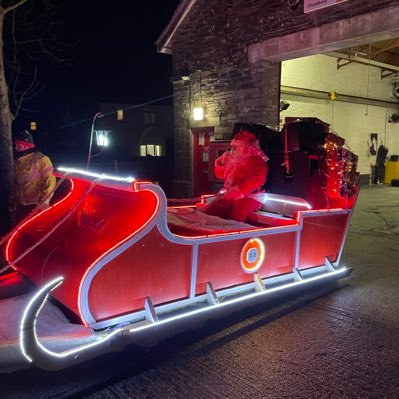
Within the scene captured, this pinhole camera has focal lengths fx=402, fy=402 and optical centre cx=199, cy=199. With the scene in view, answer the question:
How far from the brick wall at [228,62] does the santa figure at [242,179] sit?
4417 mm

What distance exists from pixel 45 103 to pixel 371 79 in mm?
20478

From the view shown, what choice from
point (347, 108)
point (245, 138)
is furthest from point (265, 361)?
point (347, 108)

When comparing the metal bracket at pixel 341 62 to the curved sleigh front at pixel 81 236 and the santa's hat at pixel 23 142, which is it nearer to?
the santa's hat at pixel 23 142

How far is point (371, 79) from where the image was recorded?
17.2 metres

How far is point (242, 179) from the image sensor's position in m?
5.11

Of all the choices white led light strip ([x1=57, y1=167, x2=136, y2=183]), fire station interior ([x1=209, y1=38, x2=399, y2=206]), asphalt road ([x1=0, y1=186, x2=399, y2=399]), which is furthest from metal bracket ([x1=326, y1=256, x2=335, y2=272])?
white led light strip ([x1=57, y1=167, x2=136, y2=183])

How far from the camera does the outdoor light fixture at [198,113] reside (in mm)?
11469

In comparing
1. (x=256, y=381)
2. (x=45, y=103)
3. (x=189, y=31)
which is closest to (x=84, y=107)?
(x=45, y=103)

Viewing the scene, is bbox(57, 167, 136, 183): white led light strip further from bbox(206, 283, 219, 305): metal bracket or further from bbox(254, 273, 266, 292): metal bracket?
bbox(254, 273, 266, 292): metal bracket

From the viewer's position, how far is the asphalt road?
2.98m

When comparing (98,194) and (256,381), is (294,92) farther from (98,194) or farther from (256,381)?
(256,381)

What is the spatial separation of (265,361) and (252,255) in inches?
45.4

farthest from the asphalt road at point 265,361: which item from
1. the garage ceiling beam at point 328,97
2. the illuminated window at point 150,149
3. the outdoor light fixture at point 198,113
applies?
the illuminated window at point 150,149

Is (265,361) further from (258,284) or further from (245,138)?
(245,138)
